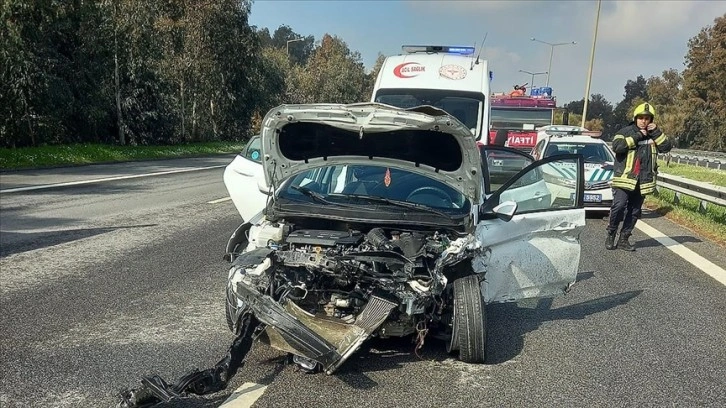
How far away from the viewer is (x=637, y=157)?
9.16 metres

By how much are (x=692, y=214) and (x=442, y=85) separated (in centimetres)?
541

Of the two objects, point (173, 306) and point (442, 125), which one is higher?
point (442, 125)

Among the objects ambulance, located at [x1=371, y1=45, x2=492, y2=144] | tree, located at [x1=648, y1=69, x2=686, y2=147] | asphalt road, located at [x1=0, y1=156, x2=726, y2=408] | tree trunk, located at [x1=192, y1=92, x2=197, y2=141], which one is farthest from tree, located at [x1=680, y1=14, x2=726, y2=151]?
asphalt road, located at [x1=0, y1=156, x2=726, y2=408]

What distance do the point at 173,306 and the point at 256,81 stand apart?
42.2m

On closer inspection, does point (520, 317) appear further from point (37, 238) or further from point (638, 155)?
point (37, 238)

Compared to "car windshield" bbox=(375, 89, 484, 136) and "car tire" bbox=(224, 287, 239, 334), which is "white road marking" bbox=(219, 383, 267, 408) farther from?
"car windshield" bbox=(375, 89, 484, 136)

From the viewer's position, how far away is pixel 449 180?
16.6 feet

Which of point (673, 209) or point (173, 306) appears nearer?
point (173, 306)

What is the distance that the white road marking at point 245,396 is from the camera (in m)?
3.88

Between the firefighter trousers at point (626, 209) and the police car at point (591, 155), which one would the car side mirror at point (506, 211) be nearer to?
the firefighter trousers at point (626, 209)

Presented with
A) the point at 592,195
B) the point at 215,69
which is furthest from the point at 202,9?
the point at 592,195

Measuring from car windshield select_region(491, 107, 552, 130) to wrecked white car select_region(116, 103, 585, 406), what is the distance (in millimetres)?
18701

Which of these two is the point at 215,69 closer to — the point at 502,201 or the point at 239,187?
the point at 239,187

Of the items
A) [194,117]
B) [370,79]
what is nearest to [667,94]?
[370,79]
